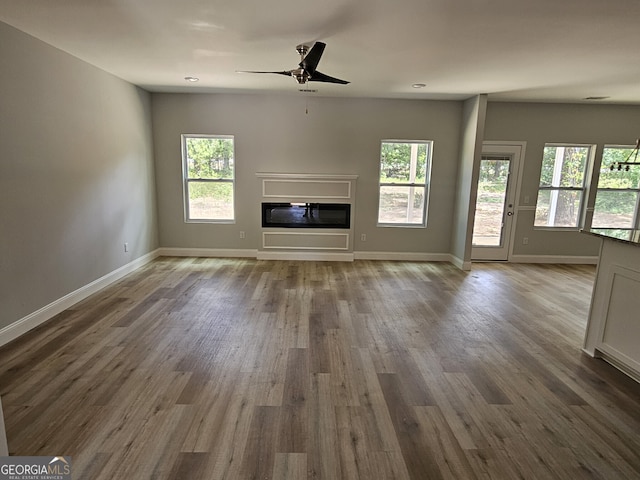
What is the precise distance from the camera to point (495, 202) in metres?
6.08

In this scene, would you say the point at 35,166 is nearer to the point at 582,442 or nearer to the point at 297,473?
the point at 297,473

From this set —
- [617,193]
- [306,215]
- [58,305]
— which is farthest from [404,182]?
[58,305]

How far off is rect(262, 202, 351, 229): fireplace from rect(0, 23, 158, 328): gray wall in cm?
211

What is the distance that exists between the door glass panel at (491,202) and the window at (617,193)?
5.33 feet

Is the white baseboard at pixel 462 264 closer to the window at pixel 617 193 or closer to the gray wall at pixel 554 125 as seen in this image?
the gray wall at pixel 554 125

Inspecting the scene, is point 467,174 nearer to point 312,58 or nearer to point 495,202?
point 495,202

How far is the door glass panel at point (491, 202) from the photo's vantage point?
6004 millimetres

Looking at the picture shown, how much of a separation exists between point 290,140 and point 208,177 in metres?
1.56

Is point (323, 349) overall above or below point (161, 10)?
below

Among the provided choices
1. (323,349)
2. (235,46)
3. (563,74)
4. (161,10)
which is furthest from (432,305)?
(161,10)

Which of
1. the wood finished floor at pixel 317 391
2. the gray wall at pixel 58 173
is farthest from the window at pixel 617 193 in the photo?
the gray wall at pixel 58 173

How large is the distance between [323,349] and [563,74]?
412 cm

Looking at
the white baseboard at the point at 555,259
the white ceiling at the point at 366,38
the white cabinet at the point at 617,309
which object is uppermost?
the white ceiling at the point at 366,38

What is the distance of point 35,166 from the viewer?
3.23 m
